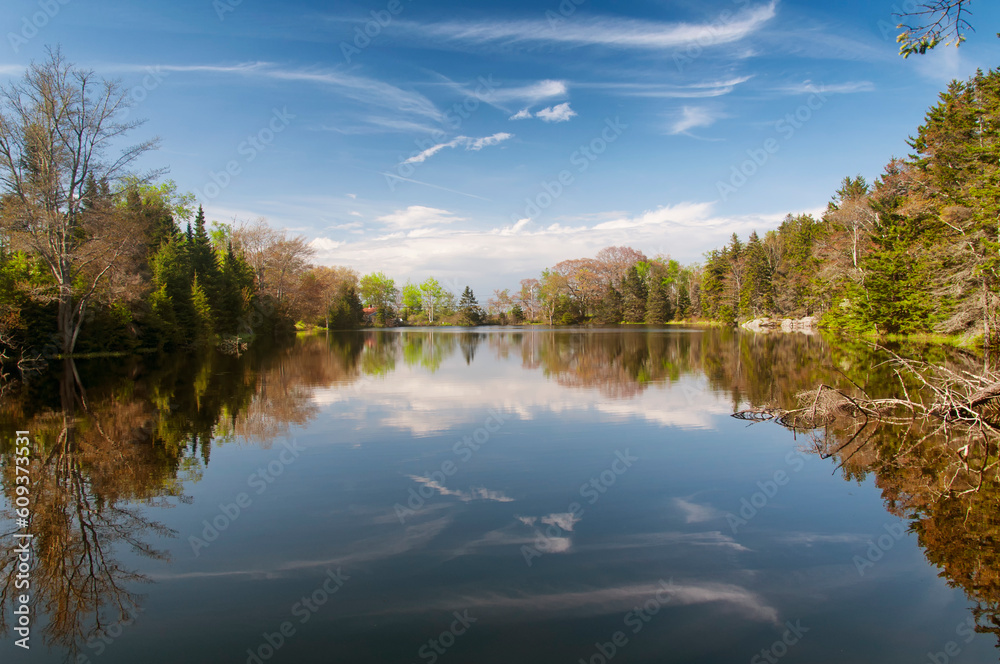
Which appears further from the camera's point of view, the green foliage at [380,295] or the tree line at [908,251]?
the green foliage at [380,295]

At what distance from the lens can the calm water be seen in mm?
3812

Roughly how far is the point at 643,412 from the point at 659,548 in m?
6.55

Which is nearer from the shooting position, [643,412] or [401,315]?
[643,412]

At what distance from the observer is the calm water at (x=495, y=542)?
3.81 m

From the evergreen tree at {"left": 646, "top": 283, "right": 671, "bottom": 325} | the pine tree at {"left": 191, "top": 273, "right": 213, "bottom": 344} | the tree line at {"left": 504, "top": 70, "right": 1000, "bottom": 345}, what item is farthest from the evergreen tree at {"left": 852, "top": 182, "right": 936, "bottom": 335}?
the pine tree at {"left": 191, "top": 273, "right": 213, "bottom": 344}

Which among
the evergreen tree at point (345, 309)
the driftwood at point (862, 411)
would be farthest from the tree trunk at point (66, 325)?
the evergreen tree at point (345, 309)

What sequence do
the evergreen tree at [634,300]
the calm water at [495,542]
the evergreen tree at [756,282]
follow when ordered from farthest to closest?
the evergreen tree at [634,300] < the evergreen tree at [756,282] < the calm water at [495,542]

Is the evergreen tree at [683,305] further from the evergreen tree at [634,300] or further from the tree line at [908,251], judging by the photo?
the tree line at [908,251]

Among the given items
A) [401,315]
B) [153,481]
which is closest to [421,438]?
[153,481]

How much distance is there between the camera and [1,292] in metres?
19.6

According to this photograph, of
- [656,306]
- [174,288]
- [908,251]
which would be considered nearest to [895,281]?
[908,251]

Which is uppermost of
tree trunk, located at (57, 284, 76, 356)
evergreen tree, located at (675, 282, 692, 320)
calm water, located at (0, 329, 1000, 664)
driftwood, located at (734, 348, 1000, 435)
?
evergreen tree, located at (675, 282, 692, 320)

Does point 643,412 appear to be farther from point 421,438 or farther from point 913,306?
point 913,306

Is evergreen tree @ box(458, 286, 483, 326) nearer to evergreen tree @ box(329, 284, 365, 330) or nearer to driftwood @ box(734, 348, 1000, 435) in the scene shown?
evergreen tree @ box(329, 284, 365, 330)
